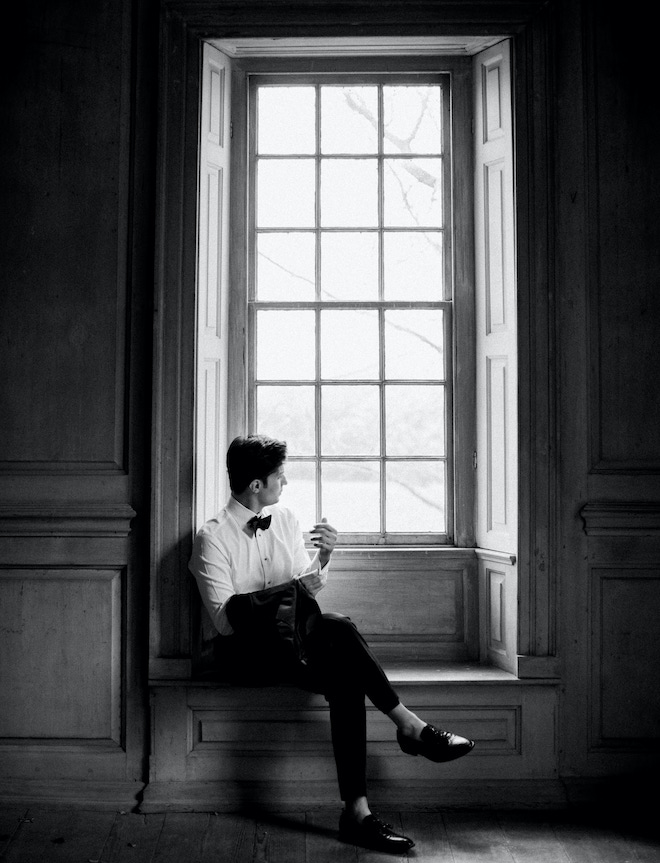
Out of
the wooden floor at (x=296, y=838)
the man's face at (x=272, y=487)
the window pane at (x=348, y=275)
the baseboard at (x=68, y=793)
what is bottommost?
the wooden floor at (x=296, y=838)

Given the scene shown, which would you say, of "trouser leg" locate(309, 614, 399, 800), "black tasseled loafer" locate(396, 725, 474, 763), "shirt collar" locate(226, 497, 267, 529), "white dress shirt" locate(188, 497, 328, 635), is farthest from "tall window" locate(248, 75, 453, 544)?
"black tasseled loafer" locate(396, 725, 474, 763)

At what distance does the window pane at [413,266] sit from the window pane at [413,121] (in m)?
0.40

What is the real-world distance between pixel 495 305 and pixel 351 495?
3.39 feet

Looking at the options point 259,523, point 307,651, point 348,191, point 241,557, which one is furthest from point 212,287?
point 307,651

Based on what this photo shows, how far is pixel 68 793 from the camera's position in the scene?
3012 mm

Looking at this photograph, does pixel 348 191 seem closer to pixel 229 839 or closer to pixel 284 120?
pixel 284 120

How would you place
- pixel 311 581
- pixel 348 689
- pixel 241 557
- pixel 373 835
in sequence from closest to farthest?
pixel 373 835 → pixel 348 689 → pixel 311 581 → pixel 241 557

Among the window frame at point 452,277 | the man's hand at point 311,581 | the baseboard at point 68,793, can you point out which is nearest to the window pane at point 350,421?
the window frame at point 452,277

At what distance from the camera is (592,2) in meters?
3.14

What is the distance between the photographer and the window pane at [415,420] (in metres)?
3.48

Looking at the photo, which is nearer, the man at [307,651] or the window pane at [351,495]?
the man at [307,651]

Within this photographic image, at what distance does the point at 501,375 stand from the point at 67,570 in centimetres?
193

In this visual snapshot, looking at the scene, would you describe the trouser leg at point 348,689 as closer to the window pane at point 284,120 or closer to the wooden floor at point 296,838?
the wooden floor at point 296,838

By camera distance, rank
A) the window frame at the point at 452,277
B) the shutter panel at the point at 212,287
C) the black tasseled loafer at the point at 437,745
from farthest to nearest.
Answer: the window frame at the point at 452,277, the shutter panel at the point at 212,287, the black tasseled loafer at the point at 437,745
